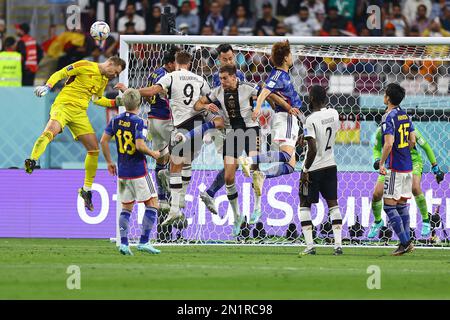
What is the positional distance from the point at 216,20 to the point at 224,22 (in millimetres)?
367

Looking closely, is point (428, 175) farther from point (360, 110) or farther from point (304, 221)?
point (304, 221)

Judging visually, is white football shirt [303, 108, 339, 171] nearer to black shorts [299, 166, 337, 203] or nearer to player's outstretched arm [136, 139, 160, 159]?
black shorts [299, 166, 337, 203]

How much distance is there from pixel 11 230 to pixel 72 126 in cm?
283

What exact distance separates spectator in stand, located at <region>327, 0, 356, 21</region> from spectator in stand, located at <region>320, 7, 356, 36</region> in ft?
1.34

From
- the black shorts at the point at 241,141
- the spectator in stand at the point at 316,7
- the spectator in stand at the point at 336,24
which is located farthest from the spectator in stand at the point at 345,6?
the black shorts at the point at 241,141

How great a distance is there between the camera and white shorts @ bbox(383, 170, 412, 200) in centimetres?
1351

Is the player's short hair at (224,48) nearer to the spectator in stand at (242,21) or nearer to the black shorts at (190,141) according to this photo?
the black shorts at (190,141)

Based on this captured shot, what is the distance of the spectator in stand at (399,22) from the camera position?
74.4 feet

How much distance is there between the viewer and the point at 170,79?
14836mm

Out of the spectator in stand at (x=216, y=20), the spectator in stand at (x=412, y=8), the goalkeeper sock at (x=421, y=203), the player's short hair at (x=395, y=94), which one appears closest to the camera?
the player's short hair at (x=395, y=94)

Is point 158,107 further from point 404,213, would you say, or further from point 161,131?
point 404,213

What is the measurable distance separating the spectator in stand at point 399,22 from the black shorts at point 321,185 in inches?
384

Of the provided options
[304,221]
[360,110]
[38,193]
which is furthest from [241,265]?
[38,193]

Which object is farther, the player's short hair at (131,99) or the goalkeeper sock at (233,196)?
the goalkeeper sock at (233,196)
